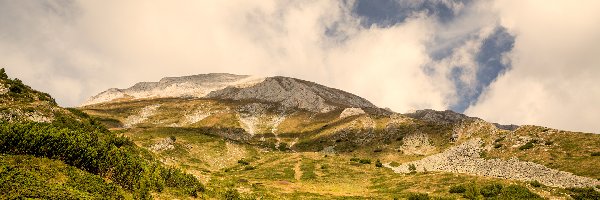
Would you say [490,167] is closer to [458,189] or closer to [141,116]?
[458,189]

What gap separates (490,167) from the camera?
185 feet

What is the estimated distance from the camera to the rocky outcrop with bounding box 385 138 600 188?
43.4 m

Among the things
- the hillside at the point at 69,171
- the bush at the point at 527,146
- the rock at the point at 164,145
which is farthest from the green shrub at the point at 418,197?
the rock at the point at 164,145

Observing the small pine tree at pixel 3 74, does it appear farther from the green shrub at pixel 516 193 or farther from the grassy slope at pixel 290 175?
the green shrub at pixel 516 193

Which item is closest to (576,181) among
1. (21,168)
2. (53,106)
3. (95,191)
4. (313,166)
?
(313,166)

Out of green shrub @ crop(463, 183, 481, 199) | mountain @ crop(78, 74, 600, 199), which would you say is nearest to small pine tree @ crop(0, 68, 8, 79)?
mountain @ crop(78, 74, 600, 199)

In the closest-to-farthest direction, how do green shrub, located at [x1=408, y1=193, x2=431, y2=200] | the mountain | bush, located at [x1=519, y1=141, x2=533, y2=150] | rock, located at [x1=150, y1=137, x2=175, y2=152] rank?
green shrub, located at [x1=408, y1=193, x2=431, y2=200], the mountain, bush, located at [x1=519, y1=141, x2=533, y2=150], rock, located at [x1=150, y1=137, x2=175, y2=152]

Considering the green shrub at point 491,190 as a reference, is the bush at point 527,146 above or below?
above

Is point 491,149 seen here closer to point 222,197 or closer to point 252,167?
point 252,167

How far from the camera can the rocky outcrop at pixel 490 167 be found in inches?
1709

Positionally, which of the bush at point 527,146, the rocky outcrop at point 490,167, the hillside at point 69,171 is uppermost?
the bush at point 527,146

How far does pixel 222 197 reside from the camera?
28656 millimetres

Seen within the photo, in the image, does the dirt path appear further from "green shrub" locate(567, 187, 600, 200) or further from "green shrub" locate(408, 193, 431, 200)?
"green shrub" locate(567, 187, 600, 200)

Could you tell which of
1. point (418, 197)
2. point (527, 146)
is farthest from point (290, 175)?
point (527, 146)
